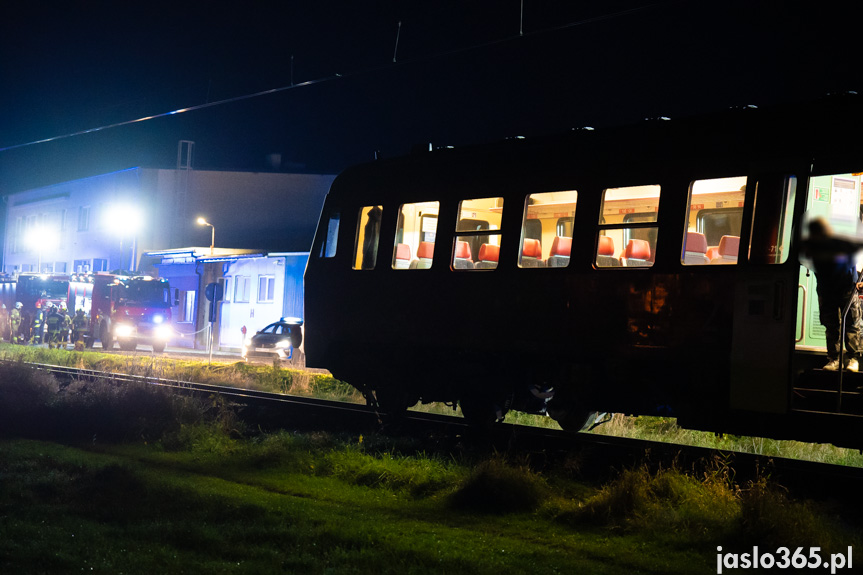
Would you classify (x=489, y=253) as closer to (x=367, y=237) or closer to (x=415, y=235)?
(x=415, y=235)

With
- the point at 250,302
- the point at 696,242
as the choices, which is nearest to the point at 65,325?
the point at 250,302

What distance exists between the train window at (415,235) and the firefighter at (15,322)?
33.6 meters

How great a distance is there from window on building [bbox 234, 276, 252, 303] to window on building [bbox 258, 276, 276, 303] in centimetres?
99

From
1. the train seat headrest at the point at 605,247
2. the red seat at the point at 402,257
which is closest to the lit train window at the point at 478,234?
the red seat at the point at 402,257

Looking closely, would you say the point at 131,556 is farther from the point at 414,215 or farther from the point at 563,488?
the point at 414,215

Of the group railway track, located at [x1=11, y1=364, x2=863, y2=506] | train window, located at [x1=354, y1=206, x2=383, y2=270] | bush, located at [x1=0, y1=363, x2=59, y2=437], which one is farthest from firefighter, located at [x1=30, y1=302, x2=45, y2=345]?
train window, located at [x1=354, y1=206, x2=383, y2=270]

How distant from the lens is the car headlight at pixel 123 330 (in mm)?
35125

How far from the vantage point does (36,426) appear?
1370 centimetres

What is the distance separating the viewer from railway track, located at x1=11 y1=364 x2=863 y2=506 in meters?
8.77

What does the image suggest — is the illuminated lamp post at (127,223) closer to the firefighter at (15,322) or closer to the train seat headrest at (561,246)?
the firefighter at (15,322)

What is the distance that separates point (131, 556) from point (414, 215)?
687 cm

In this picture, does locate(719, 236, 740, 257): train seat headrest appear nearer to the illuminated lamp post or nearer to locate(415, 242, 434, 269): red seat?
locate(415, 242, 434, 269): red seat

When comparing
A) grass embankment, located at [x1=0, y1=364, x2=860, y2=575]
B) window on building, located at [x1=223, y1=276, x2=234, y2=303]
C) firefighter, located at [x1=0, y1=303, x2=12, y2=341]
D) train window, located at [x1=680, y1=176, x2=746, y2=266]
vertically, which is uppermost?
train window, located at [x1=680, y1=176, x2=746, y2=266]

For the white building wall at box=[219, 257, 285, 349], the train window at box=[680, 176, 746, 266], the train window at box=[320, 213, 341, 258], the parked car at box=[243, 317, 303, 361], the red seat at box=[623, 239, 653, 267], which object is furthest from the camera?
the white building wall at box=[219, 257, 285, 349]
